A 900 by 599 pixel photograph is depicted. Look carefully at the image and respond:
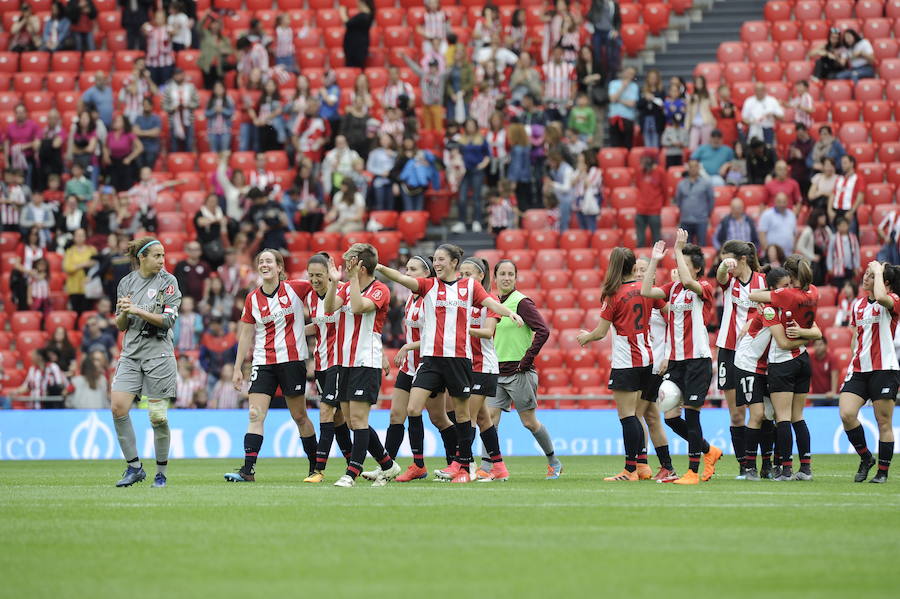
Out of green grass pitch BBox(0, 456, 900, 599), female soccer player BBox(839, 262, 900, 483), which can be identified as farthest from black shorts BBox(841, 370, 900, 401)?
green grass pitch BBox(0, 456, 900, 599)

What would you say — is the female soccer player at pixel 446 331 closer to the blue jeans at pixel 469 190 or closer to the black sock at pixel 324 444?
the black sock at pixel 324 444

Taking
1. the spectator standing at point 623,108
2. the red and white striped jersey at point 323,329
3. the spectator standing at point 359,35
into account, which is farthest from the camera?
the spectator standing at point 359,35

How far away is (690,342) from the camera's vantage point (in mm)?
13750

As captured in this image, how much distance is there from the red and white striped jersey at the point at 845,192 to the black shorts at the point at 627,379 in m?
10.8

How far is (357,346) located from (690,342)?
3418 mm

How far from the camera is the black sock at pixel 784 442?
13.8 m

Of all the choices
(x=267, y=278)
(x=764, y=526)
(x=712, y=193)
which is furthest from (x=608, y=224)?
(x=764, y=526)

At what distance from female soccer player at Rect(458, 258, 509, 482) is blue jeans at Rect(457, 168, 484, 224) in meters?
10.8

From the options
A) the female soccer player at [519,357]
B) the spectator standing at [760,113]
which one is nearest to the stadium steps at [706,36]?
the spectator standing at [760,113]

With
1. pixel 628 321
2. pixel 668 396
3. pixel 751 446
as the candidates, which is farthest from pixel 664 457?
pixel 628 321

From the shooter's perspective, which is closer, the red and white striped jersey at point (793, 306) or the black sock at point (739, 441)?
the red and white striped jersey at point (793, 306)

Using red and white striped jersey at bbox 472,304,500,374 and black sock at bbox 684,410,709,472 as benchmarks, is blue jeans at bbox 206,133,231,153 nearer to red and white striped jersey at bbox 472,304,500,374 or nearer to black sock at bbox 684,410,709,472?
red and white striped jersey at bbox 472,304,500,374

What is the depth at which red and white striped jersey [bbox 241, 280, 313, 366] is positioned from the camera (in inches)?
549

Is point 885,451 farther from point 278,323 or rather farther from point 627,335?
point 278,323
